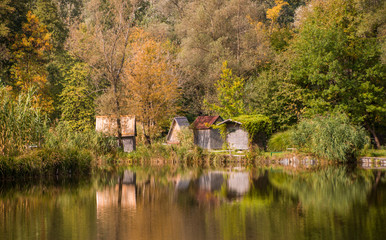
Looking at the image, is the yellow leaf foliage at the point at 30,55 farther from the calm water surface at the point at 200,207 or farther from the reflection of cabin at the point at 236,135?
the calm water surface at the point at 200,207

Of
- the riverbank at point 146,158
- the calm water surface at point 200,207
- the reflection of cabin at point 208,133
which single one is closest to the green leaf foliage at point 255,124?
the riverbank at point 146,158

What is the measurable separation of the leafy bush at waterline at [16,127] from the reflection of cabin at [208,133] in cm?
2229

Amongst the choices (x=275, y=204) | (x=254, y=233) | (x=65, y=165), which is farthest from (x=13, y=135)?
(x=254, y=233)

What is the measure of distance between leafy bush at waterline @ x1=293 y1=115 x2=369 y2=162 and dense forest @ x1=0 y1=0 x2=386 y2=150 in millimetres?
6514

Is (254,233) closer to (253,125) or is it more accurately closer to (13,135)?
(13,135)

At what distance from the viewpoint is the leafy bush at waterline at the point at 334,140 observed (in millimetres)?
32188

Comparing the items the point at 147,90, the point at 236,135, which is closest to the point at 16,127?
the point at 147,90

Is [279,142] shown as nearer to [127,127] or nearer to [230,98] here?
[230,98]

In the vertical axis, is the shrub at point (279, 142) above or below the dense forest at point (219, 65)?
below

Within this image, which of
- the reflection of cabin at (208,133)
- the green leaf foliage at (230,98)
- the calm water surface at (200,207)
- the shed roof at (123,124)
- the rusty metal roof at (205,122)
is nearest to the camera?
the calm water surface at (200,207)

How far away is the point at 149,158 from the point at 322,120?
47.5 ft

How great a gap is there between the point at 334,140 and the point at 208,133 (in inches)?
617

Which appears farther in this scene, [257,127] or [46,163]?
[257,127]

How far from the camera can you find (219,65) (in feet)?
170
